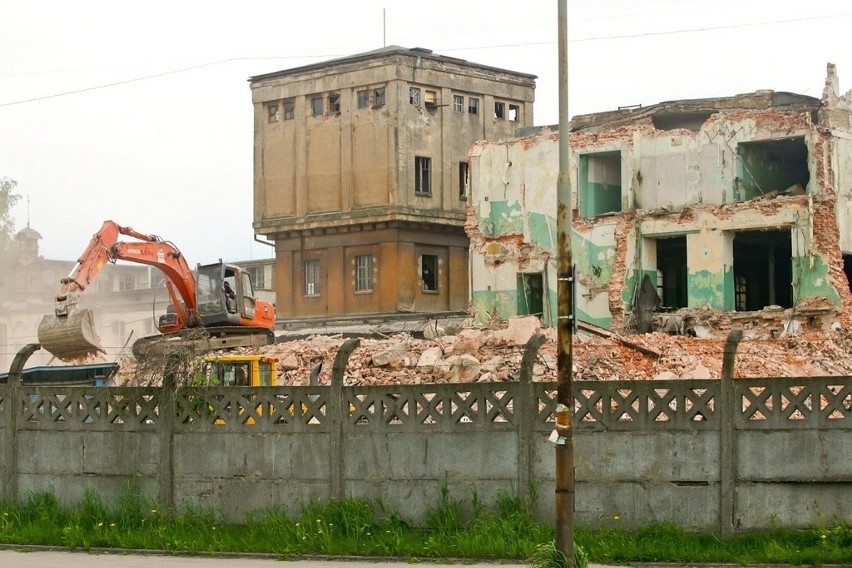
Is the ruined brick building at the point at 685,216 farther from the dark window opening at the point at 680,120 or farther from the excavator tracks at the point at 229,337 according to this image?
the excavator tracks at the point at 229,337

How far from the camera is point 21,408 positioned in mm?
20109

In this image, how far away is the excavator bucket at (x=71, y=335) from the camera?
29203 millimetres

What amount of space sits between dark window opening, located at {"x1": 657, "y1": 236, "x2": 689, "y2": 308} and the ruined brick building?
49 mm

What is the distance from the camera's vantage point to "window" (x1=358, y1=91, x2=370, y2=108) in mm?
59281

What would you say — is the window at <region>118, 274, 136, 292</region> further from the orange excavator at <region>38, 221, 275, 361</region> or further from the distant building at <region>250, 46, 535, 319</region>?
the orange excavator at <region>38, 221, 275, 361</region>

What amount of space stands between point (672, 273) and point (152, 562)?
31.7m

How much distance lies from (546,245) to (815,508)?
Result: 102 feet

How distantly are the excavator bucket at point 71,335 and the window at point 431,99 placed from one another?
1276 inches

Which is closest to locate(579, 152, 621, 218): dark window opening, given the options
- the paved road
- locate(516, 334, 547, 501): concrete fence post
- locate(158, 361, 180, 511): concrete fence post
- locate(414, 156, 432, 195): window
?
locate(414, 156, 432, 195): window

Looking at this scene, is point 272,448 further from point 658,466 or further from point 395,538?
point 658,466

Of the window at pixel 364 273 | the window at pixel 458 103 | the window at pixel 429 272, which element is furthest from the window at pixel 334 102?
the window at pixel 429 272

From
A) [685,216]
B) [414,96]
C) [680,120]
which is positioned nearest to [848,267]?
[685,216]

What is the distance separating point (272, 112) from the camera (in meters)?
63.0

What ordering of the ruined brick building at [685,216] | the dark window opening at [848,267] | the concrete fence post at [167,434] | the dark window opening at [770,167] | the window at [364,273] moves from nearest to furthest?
the concrete fence post at [167,434] < the ruined brick building at [685,216] < the dark window opening at [770,167] < the dark window opening at [848,267] < the window at [364,273]
